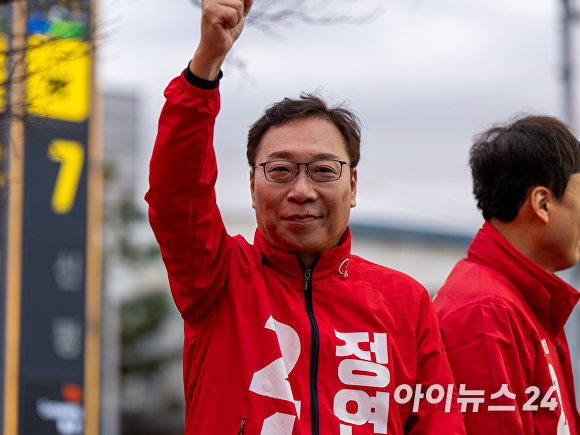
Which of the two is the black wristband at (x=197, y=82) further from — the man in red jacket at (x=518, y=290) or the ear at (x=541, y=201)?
the ear at (x=541, y=201)

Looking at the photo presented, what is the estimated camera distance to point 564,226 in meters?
2.86

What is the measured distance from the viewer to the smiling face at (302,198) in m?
2.25

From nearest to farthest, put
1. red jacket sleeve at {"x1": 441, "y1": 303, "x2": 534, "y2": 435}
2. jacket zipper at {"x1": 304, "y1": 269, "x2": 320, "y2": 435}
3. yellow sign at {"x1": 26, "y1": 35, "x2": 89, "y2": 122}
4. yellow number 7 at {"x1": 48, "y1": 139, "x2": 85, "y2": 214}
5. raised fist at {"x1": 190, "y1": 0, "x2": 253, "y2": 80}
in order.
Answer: raised fist at {"x1": 190, "y1": 0, "x2": 253, "y2": 80} < jacket zipper at {"x1": 304, "y1": 269, "x2": 320, "y2": 435} < red jacket sleeve at {"x1": 441, "y1": 303, "x2": 534, "y2": 435} < yellow sign at {"x1": 26, "y1": 35, "x2": 89, "y2": 122} < yellow number 7 at {"x1": 48, "y1": 139, "x2": 85, "y2": 214}

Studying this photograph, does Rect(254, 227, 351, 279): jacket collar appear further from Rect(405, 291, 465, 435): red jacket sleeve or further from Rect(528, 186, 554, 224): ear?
Rect(528, 186, 554, 224): ear

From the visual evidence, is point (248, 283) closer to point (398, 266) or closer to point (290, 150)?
point (290, 150)

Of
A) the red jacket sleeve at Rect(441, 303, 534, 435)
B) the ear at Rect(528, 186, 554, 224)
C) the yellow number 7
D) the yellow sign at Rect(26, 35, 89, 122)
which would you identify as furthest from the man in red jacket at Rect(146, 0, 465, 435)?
the yellow number 7

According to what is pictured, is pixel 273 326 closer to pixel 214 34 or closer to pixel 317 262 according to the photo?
pixel 317 262

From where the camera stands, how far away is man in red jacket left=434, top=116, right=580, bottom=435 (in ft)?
8.16

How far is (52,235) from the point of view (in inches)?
388

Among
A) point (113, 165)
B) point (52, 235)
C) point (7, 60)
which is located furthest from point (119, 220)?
point (7, 60)

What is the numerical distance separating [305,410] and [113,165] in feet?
81.2

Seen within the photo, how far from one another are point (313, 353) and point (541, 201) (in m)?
1.22

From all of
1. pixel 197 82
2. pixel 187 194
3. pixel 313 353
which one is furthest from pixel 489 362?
pixel 197 82

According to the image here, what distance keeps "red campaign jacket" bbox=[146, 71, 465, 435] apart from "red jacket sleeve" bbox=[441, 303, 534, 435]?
0.22 metres
